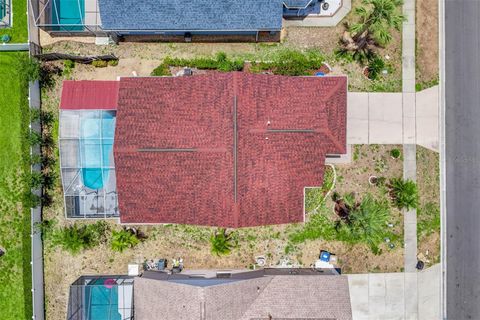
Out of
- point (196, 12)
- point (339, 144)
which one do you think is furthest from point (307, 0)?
point (339, 144)

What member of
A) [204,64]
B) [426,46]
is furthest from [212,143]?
[426,46]

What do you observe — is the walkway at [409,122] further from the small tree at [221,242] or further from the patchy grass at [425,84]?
the small tree at [221,242]

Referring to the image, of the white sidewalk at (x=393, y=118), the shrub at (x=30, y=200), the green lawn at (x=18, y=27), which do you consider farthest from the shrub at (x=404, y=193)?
the green lawn at (x=18, y=27)

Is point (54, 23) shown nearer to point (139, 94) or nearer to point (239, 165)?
point (139, 94)

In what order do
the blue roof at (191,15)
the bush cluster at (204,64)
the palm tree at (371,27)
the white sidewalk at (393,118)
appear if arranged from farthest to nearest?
the white sidewalk at (393,118) → the bush cluster at (204,64) → the blue roof at (191,15) → the palm tree at (371,27)

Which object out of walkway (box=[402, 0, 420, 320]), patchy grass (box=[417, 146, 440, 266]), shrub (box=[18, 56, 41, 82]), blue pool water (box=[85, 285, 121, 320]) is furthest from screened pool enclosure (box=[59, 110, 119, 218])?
patchy grass (box=[417, 146, 440, 266])

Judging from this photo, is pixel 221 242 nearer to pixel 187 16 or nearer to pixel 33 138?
pixel 33 138
